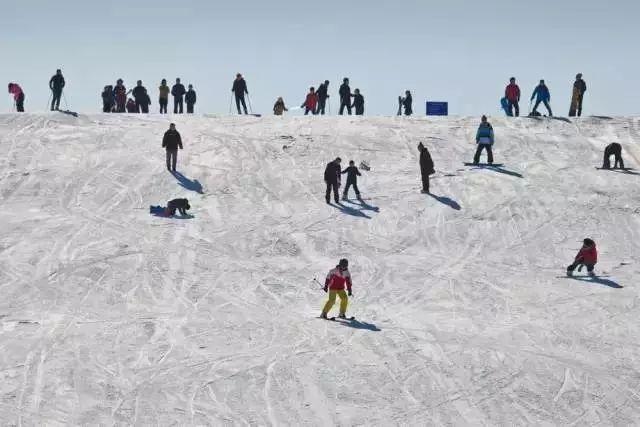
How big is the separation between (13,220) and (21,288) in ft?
16.8

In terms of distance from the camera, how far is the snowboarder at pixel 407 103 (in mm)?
36125

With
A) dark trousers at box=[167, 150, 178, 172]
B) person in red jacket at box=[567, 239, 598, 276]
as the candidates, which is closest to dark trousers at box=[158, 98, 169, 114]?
dark trousers at box=[167, 150, 178, 172]

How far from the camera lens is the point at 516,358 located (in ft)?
50.5

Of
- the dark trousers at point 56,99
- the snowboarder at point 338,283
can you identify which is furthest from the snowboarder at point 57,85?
the snowboarder at point 338,283

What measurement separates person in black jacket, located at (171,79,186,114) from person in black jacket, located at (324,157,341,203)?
12068 mm

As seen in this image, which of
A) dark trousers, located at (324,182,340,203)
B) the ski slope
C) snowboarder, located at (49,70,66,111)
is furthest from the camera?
snowboarder, located at (49,70,66,111)

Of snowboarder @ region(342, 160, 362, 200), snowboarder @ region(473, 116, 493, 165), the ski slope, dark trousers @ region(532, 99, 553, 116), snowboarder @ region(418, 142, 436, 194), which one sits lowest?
the ski slope

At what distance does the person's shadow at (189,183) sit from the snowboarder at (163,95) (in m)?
8.87

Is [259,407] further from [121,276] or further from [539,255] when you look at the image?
[539,255]

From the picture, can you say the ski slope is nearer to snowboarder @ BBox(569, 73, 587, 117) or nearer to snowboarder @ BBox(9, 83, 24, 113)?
snowboarder @ BBox(569, 73, 587, 117)

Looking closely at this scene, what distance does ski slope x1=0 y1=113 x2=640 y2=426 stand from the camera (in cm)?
1373

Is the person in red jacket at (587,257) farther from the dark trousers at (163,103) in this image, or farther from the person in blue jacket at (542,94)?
the dark trousers at (163,103)

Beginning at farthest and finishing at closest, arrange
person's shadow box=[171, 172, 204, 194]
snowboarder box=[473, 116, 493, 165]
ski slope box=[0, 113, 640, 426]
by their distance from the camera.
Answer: snowboarder box=[473, 116, 493, 165], person's shadow box=[171, 172, 204, 194], ski slope box=[0, 113, 640, 426]

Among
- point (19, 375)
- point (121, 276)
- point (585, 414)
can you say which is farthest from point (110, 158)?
point (585, 414)
